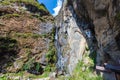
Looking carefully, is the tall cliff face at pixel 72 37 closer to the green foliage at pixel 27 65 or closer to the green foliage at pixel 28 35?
the green foliage at pixel 27 65

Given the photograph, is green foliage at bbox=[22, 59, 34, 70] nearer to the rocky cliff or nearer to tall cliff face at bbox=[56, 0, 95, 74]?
the rocky cliff

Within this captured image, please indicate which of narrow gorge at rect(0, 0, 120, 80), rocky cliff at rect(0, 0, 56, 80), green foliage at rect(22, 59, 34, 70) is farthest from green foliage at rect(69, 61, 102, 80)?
green foliage at rect(22, 59, 34, 70)

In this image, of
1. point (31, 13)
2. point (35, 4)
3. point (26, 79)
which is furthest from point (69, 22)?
point (35, 4)

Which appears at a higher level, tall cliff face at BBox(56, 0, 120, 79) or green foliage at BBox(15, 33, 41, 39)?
green foliage at BBox(15, 33, 41, 39)

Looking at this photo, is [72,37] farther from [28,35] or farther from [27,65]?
[28,35]

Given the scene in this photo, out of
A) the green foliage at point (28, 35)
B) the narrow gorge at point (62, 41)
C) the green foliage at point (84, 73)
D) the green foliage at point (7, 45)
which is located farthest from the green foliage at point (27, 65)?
the green foliage at point (84, 73)

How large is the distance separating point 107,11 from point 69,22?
254 inches

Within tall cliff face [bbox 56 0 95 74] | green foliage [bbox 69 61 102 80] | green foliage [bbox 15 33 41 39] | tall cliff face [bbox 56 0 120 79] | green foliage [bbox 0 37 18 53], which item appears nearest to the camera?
tall cliff face [bbox 56 0 120 79]

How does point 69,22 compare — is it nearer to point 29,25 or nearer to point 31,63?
point 31,63

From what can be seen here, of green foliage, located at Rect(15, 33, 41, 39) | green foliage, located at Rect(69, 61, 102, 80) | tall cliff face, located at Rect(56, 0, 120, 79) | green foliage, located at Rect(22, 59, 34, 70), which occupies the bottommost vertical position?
green foliage, located at Rect(69, 61, 102, 80)

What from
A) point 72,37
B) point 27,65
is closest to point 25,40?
point 27,65

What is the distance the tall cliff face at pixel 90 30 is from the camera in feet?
37.6

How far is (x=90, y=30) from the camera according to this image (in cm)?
1577

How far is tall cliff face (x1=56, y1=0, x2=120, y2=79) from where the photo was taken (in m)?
11.5
